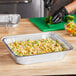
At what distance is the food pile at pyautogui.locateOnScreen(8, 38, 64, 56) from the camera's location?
143 centimetres

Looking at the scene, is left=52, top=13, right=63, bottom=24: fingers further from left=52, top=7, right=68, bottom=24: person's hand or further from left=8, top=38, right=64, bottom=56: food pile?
left=8, top=38, right=64, bottom=56: food pile

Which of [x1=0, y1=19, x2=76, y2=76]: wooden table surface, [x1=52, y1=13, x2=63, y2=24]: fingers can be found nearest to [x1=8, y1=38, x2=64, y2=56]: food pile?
[x1=0, y1=19, x2=76, y2=76]: wooden table surface

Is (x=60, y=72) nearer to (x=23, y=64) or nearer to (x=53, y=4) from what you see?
(x=23, y=64)

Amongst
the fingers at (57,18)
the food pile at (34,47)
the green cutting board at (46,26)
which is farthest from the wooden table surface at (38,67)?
the fingers at (57,18)

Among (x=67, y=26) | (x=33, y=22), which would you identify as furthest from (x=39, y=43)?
(x=33, y=22)

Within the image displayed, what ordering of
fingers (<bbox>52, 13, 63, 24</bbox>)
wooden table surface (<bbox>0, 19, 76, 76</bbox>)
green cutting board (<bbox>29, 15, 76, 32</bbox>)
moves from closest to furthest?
1. wooden table surface (<bbox>0, 19, 76, 76</bbox>)
2. green cutting board (<bbox>29, 15, 76, 32</bbox>)
3. fingers (<bbox>52, 13, 63, 24</bbox>)

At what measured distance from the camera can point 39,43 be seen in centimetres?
158

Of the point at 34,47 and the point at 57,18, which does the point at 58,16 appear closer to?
the point at 57,18

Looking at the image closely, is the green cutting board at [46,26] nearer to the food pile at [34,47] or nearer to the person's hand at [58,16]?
the person's hand at [58,16]

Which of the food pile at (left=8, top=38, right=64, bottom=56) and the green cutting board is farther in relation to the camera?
the green cutting board

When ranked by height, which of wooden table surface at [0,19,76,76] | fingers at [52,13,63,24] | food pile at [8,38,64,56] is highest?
fingers at [52,13,63,24]

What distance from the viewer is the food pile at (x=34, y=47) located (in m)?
1.43

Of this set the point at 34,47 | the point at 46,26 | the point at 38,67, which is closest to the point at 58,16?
the point at 46,26

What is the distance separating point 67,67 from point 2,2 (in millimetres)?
2430
